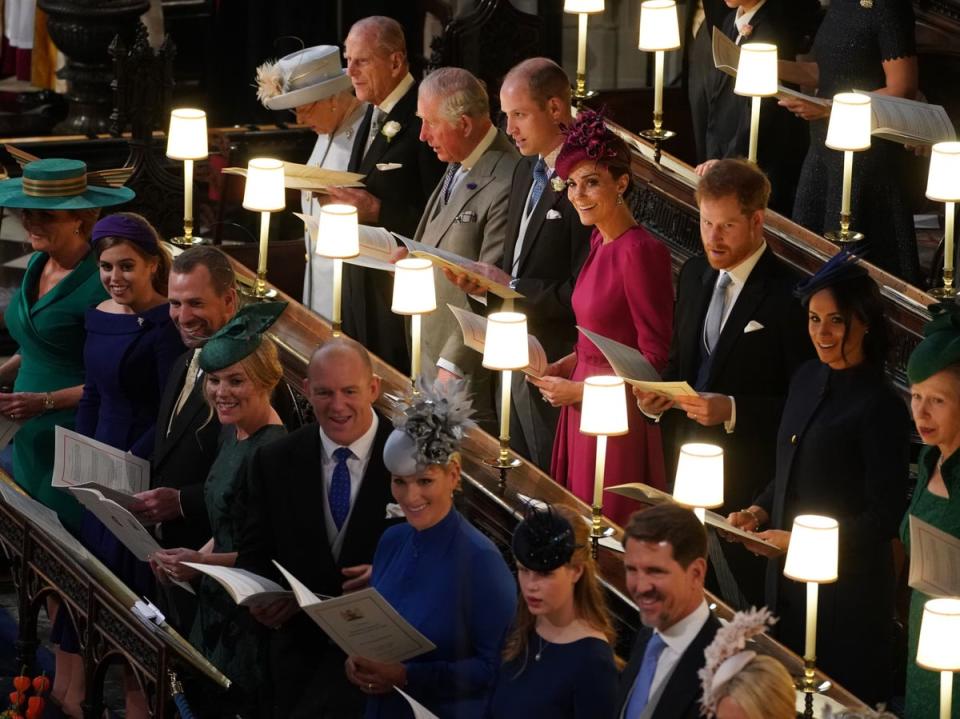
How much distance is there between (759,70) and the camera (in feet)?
24.7

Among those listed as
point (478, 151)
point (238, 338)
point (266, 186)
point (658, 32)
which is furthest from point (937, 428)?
point (658, 32)

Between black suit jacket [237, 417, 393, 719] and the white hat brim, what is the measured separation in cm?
256

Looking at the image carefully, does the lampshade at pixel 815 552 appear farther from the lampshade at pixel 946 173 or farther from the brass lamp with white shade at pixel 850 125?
the brass lamp with white shade at pixel 850 125

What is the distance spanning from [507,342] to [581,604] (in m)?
1.46

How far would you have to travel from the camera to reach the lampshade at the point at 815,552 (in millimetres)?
5160

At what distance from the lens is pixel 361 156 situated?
789 cm

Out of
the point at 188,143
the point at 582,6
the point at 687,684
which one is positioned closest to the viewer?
the point at 687,684

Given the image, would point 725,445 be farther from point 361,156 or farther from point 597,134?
point 361,156

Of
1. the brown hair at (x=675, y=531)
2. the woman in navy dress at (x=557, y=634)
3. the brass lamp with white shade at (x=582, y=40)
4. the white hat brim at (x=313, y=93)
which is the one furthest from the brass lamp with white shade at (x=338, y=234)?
the brown hair at (x=675, y=531)

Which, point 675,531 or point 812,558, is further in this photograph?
point 812,558

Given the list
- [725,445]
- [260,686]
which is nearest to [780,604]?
[725,445]

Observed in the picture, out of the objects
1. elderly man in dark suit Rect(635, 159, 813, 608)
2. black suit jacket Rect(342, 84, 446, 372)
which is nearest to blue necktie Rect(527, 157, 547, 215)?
elderly man in dark suit Rect(635, 159, 813, 608)

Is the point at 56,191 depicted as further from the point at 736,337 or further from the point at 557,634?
the point at 557,634

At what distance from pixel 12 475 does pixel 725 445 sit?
9.27 feet
